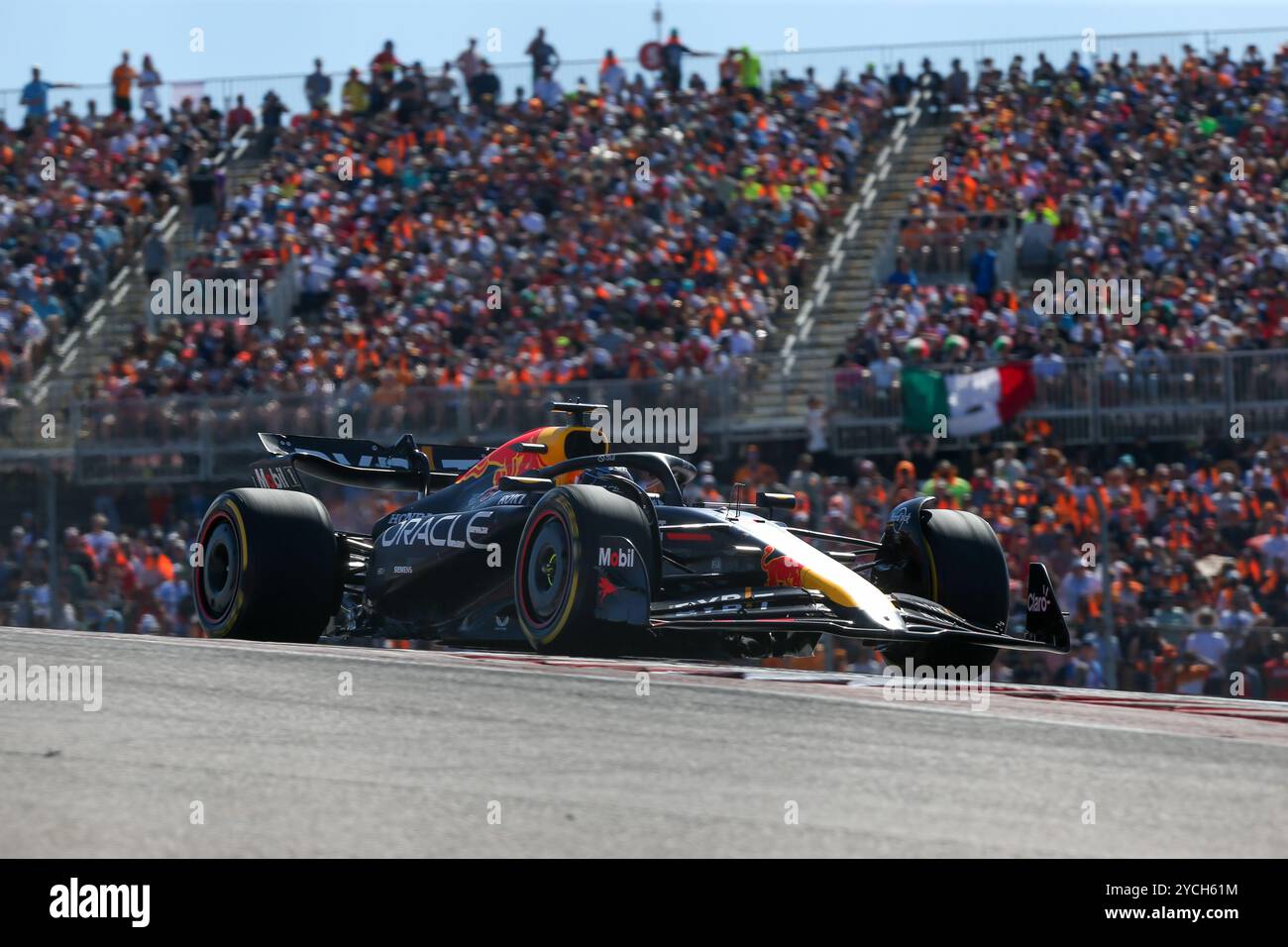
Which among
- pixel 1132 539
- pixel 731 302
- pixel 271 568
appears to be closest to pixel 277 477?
pixel 271 568

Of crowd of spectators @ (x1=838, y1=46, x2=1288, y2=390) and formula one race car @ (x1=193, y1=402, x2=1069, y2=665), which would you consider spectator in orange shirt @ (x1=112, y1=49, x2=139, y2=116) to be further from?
formula one race car @ (x1=193, y1=402, x2=1069, y2=665)

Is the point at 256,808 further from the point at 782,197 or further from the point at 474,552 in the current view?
the point at 782,197

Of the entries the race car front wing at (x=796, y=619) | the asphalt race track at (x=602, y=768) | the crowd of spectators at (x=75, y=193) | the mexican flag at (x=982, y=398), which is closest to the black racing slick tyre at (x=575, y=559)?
the race car front wing at (x=796, y=619)

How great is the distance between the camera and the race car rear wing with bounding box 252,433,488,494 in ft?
41.3

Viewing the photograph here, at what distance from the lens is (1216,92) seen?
78.9ft

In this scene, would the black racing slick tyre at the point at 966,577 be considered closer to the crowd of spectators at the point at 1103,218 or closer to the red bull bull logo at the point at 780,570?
the red bull bull logo at the point at 780,570

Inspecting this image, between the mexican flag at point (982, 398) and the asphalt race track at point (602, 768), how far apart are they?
29.8ft

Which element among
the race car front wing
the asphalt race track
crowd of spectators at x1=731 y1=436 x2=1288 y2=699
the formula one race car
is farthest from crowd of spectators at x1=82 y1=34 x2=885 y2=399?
the asphalt race track

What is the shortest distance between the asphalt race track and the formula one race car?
59cm

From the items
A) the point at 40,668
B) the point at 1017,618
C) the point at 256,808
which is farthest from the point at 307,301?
the point at 256,808

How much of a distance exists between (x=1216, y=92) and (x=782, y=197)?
5.37m

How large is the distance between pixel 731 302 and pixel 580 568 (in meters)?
12.9

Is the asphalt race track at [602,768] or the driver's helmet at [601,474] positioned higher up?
the driver's helmet at [601,474]

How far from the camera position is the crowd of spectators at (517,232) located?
22.0 meters
